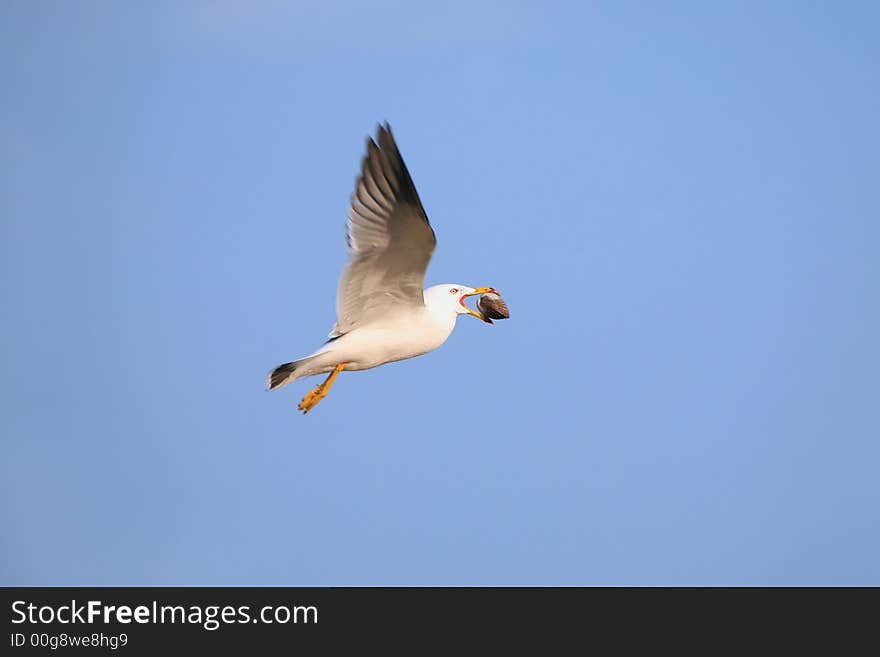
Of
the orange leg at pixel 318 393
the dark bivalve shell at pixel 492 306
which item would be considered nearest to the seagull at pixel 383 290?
the orange leg at pixel 318 393

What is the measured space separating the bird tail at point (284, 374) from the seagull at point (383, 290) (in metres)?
0.01

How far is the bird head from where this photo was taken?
644 inches

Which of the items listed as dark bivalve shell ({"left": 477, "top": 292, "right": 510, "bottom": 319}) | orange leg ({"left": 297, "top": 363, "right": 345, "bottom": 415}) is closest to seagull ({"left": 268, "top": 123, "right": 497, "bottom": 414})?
orange leg ({"left": 297, "top": 363, "right": 345, "bottom": 415})

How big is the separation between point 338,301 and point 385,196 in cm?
149

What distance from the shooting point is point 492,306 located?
17078mm

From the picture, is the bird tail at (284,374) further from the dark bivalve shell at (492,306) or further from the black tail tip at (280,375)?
the dark bivalve shell at (492,306)

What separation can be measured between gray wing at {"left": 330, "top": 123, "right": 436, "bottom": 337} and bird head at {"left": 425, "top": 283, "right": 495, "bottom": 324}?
1.49 feet

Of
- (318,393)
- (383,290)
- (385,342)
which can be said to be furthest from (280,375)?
(383,290)

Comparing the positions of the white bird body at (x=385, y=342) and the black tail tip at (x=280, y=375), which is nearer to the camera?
the black tail tip at (x=280, y=375)

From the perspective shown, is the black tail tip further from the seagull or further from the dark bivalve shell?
the dark bivalve shell

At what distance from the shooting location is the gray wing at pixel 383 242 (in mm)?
14734

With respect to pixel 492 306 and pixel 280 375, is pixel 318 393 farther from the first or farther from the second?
pixel 492 306
